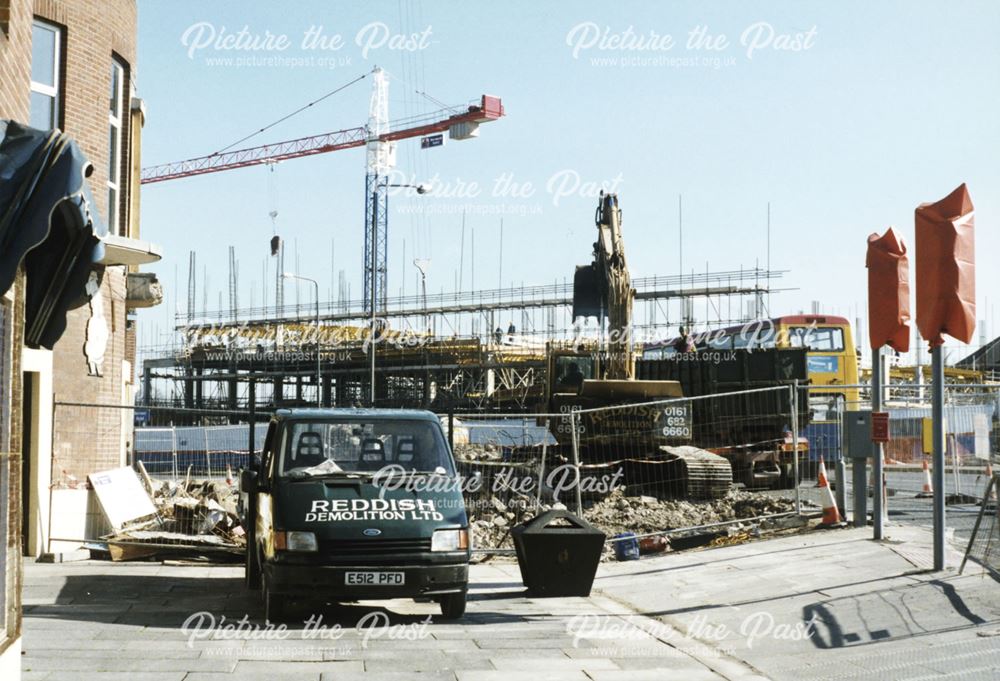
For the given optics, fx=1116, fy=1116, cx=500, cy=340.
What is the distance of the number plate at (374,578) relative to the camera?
925 centimetres

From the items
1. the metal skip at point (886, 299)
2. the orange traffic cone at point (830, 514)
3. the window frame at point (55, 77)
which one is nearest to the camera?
the metal skip at point (886, 299)

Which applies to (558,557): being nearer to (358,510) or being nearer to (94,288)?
(358,510)

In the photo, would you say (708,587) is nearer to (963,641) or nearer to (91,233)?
(963,641)

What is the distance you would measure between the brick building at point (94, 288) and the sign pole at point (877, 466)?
8056mm

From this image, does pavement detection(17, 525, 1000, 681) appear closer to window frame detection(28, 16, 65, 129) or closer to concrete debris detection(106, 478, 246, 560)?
concrete debris detection(106, 478, 246, 560)

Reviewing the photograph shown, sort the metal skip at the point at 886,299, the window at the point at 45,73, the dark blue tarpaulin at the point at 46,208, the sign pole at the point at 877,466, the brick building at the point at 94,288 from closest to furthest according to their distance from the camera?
the dark blue tarpaulin at the point at 46,208 < the sign pole at the point at 877,466 < the metal skip at the point at 886,299 < the brick building at the point at 94,288 < the window at the point at 45,73

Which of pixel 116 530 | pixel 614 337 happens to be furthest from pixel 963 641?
pixel 614 337

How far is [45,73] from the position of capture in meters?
15.8

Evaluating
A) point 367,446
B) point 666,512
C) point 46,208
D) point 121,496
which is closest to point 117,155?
point 121,496

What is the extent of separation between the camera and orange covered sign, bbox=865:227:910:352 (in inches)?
475

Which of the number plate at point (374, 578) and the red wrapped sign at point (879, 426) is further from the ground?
the red wrapped sign at point (879, 426)

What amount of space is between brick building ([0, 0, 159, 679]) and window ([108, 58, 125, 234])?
0.02 metres

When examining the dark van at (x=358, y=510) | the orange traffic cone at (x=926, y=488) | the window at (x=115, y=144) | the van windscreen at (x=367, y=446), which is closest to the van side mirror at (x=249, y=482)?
the dark van at (x=358, y=510)

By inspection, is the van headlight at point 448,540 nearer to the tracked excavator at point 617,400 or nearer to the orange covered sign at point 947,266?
the orange covered sign at point 947,266
